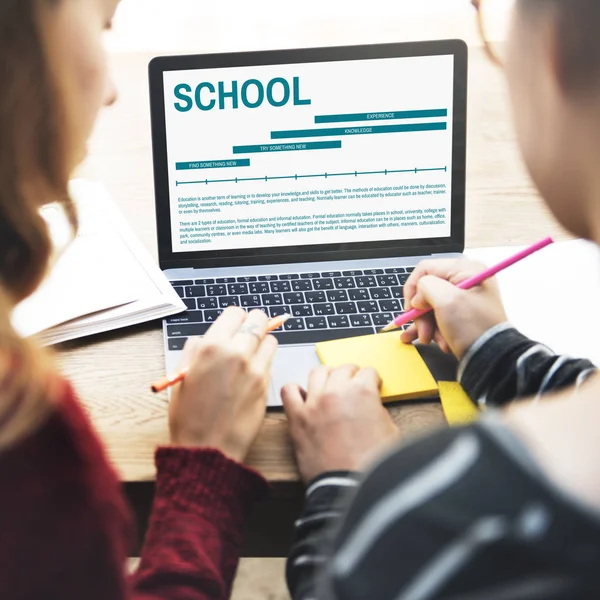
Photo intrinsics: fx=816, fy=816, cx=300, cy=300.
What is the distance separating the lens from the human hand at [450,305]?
799mm

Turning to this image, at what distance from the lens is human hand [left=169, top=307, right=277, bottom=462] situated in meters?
0.69

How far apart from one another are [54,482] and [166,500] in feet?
0.65

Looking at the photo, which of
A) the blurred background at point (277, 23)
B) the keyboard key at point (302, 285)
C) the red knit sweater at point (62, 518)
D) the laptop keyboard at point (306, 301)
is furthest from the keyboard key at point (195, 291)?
the blurred background at point (277, 23)

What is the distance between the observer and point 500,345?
779 millimetres

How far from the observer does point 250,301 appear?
90 centimetres

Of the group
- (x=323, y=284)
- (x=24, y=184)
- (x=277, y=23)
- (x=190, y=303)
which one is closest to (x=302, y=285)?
(x=323, y=284)

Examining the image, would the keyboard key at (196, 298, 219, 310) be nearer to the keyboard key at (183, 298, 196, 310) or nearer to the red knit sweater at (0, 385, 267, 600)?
the keyboard key at (183, 298, 196, 310)

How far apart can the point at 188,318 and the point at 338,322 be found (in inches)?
6.3

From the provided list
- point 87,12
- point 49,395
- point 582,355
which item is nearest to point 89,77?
point 87,12

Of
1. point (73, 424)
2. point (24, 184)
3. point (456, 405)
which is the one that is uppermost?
point (24, 184)

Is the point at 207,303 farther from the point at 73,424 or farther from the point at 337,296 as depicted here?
the point at 73,424

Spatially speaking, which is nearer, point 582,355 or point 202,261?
point 582,355

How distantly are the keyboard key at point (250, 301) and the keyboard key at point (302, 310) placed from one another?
4 cm

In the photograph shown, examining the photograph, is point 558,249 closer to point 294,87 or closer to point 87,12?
point 294,87
